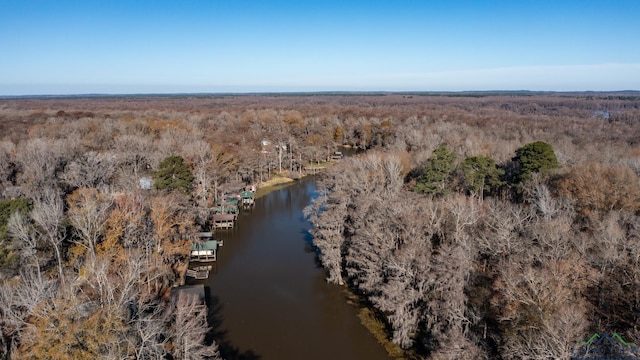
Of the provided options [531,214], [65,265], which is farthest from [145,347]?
[531,214]

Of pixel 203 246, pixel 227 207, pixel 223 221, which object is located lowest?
pixel 223 221

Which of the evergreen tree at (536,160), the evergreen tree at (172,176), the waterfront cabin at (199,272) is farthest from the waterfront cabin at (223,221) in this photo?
the evergreen tree at (536,160)

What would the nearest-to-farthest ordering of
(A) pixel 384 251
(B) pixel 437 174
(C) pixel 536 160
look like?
1. (A) pixel 384 251
2. (C) pixel 536 160
3. (B) pixel 437 174

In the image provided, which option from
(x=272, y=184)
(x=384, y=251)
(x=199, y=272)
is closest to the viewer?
(x=384, y=251)

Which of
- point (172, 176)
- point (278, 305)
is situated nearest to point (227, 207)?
point (172, 176)

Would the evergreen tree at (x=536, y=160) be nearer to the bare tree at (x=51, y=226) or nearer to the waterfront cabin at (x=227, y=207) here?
the waterfront cabin at (x=227, y=207)

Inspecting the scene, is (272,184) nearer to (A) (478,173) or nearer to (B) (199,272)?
(B) (199,272)

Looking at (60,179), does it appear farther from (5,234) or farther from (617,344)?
(617,344)
